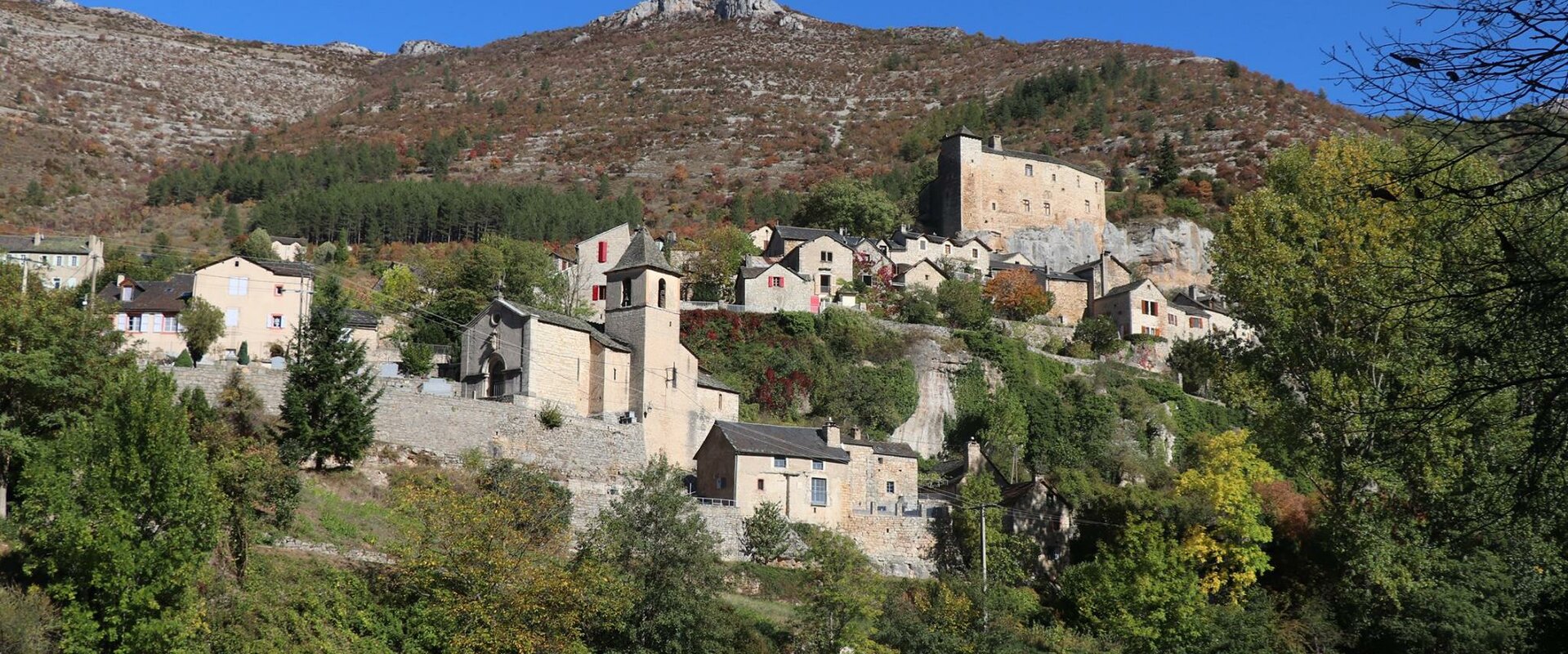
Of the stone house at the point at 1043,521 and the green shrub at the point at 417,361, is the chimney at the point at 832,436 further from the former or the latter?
the green shrub at the point at 417,361

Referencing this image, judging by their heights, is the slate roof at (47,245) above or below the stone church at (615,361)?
above

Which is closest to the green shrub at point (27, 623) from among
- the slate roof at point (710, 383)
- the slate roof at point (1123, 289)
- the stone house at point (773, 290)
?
the slate roof at point (710, 383)

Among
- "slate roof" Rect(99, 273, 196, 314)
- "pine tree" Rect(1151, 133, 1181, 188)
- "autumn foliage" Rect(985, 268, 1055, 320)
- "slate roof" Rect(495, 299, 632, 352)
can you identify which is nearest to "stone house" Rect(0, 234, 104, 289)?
"slate roof" Rect(99, 273, 196, 314)

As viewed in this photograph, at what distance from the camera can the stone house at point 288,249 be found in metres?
73.5

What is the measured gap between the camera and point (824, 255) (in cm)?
6669

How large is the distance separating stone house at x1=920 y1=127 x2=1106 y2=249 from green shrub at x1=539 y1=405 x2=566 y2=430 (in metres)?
45.8

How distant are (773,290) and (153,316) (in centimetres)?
2583

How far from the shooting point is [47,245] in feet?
193

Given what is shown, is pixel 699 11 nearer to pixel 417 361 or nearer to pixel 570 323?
pixel 417 361

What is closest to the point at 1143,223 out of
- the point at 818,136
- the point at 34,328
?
the point at 818,136

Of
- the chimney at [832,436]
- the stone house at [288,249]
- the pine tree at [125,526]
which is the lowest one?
the pine tree at [125,526]

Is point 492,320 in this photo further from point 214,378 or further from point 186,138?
point 186,138

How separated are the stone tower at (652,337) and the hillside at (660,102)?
52.8 metres

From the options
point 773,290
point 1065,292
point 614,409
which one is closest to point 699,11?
point 1065,292
